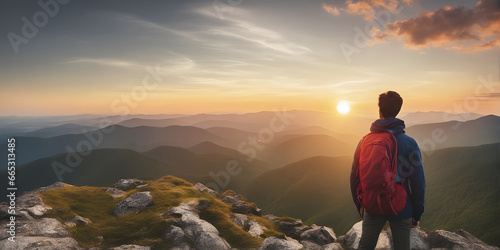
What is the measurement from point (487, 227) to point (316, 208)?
99615 mm

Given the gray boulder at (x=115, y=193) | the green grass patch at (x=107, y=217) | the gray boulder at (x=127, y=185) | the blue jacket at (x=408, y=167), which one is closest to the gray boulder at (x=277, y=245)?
the green grass patch at (x=107, y=217)

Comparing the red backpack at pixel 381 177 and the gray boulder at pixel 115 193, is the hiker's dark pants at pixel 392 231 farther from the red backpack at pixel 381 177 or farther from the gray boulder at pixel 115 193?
the gray boulder at pixel 115 193

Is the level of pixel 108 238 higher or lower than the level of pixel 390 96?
lower

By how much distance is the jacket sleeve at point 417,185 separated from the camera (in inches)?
295

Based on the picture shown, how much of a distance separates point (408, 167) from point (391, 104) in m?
1.99

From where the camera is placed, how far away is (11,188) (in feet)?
68.7

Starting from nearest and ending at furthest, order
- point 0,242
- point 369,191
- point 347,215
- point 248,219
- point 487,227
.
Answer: point 369,191 → point 0,242 → point 248,219 → point 487,227 → point 347,215

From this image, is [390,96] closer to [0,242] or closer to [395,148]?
[395,148]

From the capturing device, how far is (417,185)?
7.65m

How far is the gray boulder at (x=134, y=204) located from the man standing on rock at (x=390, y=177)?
28.1m

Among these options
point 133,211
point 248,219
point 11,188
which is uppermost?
point 11,188

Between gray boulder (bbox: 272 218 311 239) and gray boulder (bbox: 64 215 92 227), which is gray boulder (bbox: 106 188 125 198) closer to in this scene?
gray boulder (bbox: 64 215 92 227)

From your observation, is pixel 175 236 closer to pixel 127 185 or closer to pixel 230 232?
pixel 230 232

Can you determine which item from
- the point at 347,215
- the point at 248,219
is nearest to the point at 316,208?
the point at 347,215
